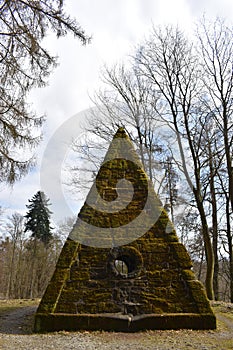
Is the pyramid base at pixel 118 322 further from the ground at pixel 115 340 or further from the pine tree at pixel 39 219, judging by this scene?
the pine tree at pixel 39 219

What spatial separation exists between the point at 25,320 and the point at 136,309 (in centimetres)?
271

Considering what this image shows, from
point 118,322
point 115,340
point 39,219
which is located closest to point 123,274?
point 118,322

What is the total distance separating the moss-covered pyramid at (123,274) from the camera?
19.1 feet

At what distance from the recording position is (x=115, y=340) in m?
5.20

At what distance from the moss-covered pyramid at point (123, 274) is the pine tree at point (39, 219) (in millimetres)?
21656

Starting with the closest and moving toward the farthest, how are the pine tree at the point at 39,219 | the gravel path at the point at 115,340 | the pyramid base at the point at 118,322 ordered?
the gravel path at the point at 115,340 → the pyramid base at the point at 118,322 → the pine tree at the point at 39,219

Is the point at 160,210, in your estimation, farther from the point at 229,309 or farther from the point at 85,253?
the point at 229,309

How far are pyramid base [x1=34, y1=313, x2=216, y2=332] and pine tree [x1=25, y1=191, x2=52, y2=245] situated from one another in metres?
22.0

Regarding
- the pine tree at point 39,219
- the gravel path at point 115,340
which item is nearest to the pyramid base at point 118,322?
the gravel path at point 115,340

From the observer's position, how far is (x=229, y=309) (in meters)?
8.80

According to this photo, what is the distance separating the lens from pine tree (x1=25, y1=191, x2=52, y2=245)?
27.6 m

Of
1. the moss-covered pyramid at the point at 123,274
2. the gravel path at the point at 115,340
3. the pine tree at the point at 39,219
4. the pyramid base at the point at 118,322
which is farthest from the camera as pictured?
the pine tree at the point at 39,219

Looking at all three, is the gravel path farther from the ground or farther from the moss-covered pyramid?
the moss-covered pyramid

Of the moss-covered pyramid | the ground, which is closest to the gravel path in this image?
the ground
